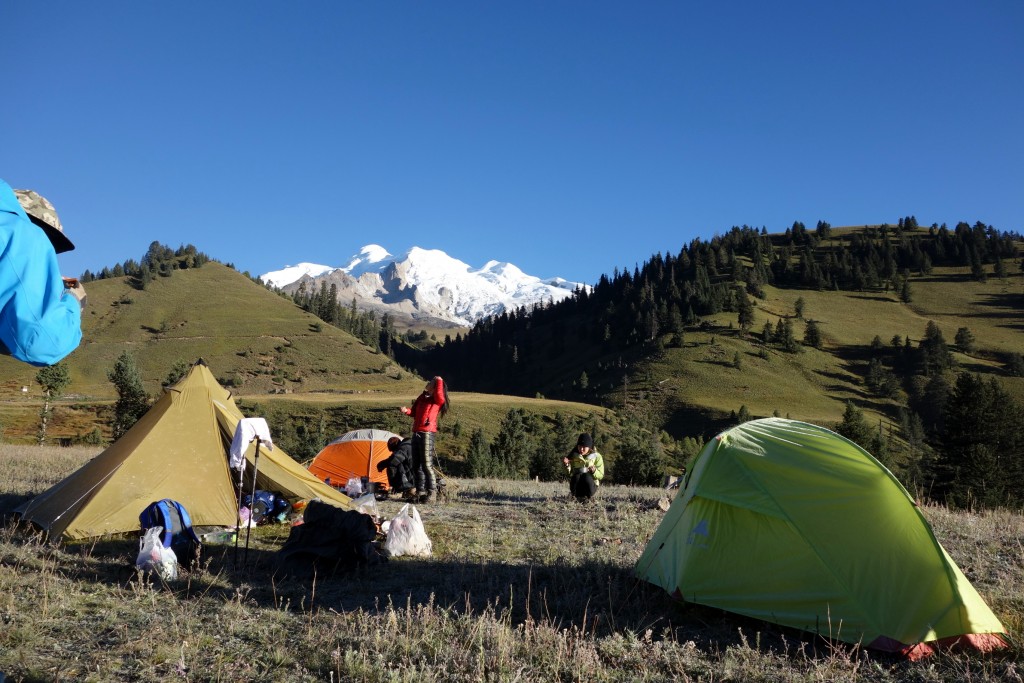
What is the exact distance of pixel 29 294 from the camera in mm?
3408

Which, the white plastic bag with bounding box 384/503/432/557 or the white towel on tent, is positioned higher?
the white towel on tent

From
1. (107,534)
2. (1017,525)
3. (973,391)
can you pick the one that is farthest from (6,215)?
(973,391)

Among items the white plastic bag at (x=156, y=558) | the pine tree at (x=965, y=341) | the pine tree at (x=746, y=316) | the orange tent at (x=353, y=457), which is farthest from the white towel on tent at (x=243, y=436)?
the pine tree at (x=965, y=341)

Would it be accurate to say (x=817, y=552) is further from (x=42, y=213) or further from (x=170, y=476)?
(x=170, y=476)

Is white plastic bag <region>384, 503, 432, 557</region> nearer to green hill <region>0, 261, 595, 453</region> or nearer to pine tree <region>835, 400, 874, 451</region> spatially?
pine tree <region>835, 400, 874, 451</region>

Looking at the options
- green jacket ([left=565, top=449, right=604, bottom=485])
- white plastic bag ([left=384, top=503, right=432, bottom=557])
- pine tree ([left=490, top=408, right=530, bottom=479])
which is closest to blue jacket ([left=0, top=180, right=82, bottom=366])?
white plastic bag ([left=384, top=503, right=432, bottom=557])

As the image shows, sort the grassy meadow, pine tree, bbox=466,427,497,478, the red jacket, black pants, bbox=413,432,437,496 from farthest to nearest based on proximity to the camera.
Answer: pine tree, bbox=466,427,497,478 → the red jacket → black pants, bbox=413,432,437,496 → the grassy meadow

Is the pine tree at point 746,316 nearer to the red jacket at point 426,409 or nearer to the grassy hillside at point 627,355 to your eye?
the grassy hillside at point 627,355

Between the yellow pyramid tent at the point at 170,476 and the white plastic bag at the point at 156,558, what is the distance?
2181 millimetres

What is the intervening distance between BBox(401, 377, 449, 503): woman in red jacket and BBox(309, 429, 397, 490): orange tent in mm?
4153

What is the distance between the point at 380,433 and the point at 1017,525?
1477 cm

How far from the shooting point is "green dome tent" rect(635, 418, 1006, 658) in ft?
18.0

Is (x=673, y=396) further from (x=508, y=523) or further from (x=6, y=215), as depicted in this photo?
(x=6, y=215)

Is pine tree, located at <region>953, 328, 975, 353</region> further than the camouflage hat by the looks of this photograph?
Yes
